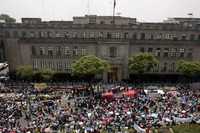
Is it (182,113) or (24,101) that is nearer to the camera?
(182,113)

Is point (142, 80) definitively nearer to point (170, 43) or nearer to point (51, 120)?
point (170, 43)

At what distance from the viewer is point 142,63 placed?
67875 mm

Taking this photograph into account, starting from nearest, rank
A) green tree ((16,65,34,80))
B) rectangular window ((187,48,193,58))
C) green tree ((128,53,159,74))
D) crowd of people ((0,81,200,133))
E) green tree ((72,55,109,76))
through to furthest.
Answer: crowd of people ((0,81,200,133)) → green tree ((72,55,109,76)) → green tree ((128,53,159,74)) → green tree ((16,65,34,80)) → rectangular window ((187,48,193,58))

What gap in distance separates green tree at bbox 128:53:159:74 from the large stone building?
4.65 metres

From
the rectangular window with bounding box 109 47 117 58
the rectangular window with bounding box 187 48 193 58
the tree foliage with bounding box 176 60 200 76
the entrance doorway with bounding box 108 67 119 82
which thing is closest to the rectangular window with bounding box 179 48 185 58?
the rectangular window with bounding box 187 48 193 58

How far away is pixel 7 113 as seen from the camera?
4675 centimetres

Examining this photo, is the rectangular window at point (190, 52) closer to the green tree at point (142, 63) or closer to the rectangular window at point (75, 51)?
the green tree at point (142, 63)

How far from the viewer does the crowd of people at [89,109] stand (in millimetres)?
42275

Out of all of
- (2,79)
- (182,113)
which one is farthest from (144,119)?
(2,79)

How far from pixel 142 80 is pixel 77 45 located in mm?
17614

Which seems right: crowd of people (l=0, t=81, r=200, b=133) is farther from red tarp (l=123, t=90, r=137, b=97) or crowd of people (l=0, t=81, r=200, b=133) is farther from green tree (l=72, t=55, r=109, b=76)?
green tree (l=72, t=55, r=109, b=76)

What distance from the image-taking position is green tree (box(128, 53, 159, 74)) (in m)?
68.2

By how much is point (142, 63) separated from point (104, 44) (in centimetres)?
1068

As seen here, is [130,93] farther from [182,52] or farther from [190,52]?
[190,52]
